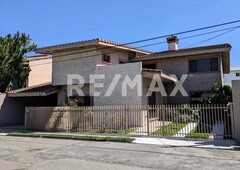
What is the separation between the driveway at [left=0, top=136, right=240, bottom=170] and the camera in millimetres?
6672

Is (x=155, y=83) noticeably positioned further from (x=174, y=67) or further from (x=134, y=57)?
(x=134, y=57)

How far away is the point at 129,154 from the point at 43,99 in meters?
16.5

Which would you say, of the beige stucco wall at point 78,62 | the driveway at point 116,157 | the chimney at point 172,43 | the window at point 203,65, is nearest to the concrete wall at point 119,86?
the beige stucco wall at point 78,62

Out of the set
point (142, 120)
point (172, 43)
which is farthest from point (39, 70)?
point (142, 120)

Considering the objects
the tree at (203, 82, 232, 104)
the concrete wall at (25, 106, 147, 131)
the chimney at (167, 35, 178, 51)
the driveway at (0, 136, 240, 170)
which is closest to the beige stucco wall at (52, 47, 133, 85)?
the concrete wall at (25, 106, 147, 131)

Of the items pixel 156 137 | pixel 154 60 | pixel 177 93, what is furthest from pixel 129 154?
pixel 154 60

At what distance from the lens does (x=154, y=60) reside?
19984 mm

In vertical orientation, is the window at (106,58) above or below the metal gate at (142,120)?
above

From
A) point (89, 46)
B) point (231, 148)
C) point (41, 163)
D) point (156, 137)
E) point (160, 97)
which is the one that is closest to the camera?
point (41, 163)

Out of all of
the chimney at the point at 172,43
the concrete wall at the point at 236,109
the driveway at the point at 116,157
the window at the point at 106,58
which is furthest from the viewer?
the chimney at the point at 172,43

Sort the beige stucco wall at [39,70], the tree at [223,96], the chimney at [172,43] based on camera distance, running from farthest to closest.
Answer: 1. the beige stucco wall at [39,70]
2. the chimney at [172,43]
3. the tree at [223,96]

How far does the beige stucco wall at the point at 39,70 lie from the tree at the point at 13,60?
0.96 metres

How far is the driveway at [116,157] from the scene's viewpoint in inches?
263

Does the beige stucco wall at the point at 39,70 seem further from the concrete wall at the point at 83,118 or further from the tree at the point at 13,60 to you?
the concrete wall at the point at 83,118
